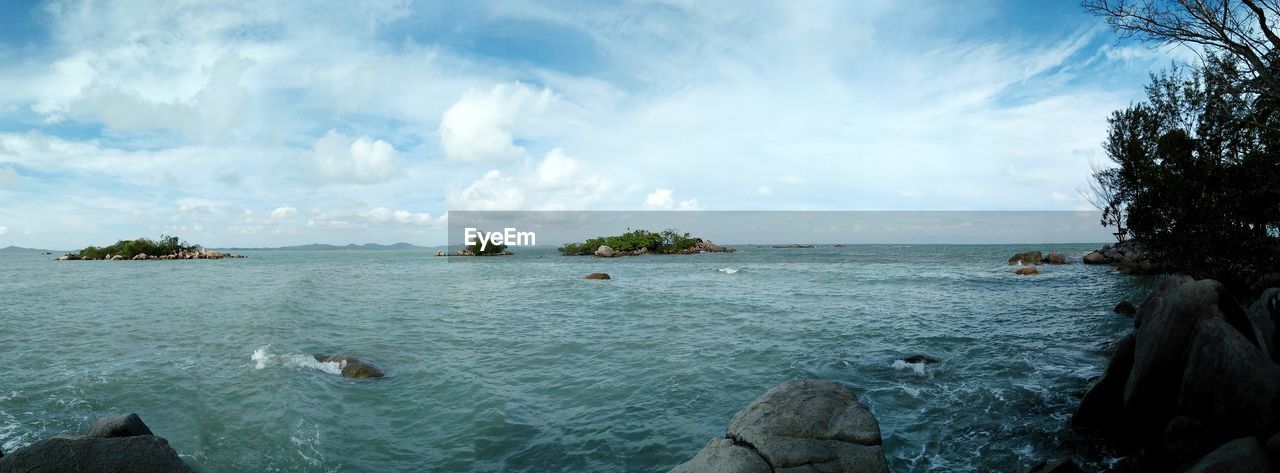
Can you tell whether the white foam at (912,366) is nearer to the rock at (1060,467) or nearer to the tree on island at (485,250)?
the rock at (1060,467)

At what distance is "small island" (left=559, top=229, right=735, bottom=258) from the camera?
100 metres

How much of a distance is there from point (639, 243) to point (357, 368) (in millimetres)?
87977

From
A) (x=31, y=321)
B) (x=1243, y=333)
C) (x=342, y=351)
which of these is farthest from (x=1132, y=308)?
(x=31, y=321)

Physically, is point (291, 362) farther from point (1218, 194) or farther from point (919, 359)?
point (1218, 194)

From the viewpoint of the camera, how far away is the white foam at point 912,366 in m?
13.5

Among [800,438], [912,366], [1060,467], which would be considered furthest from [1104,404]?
[800,438]

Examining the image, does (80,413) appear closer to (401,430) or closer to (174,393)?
(174,393)

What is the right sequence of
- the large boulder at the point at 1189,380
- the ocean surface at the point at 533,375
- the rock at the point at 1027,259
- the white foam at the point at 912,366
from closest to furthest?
the large boulder at the point at 1189,380 < the ocean surface at the point at 533,375 < the white foam at the point at 912,366 < the rock at the point at 1027,259

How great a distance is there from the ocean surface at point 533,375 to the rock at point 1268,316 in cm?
294

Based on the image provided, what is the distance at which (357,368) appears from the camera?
549 inches

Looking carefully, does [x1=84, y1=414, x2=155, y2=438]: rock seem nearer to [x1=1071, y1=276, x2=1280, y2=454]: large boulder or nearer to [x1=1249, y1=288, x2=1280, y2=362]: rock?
[x1=1071, y1=276, x2=1280, y2=454]: large boulder

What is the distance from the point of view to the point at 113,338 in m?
18.2

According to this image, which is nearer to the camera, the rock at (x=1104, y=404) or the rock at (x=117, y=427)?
the rock at (x=117, y=427)

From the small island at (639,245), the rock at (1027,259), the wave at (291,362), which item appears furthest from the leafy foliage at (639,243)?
the wave at (291,362)
